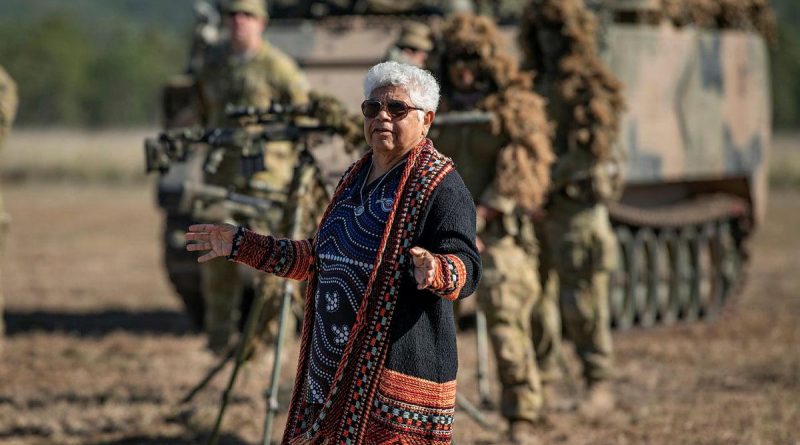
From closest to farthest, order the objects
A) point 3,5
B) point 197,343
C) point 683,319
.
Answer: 1. point 197,343
2. point 683,319
3. point 3,5

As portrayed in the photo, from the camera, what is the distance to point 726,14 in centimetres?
1271

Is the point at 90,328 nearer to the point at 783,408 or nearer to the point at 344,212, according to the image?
the point at 783,408

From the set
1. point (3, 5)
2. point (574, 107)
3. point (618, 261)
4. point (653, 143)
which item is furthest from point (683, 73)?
point (3, 5)

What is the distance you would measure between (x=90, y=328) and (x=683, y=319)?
4968mm

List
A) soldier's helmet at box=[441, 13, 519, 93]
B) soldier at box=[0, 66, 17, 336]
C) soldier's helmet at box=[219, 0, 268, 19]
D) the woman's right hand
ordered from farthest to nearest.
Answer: soldier at box=[0, 66, 17, 336], soldier's helmet at box=[219, 0, 268, 19], soldier's helmet at box=[441, 13, 519, 93], the woman's right hand

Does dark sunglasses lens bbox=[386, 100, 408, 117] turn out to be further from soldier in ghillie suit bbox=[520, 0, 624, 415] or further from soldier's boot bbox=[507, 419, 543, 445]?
soldier in ghillie suit bbox=[520, 0, 624, 415]

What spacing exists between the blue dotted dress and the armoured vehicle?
4827mm

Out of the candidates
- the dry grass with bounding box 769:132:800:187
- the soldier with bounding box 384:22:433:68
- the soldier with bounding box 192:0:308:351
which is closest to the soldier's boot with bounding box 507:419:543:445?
the soldier with bounding box 384:22:433:68

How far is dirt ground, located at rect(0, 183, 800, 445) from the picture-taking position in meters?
7.52

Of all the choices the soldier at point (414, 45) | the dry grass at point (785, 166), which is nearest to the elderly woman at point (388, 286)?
the soldier at point (414, 45)

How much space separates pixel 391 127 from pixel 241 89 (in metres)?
4.29

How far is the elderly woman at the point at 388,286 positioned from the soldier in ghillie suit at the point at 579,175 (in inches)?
143

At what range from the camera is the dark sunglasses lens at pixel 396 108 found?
4.42m

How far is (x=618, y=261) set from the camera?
38.3 feet
